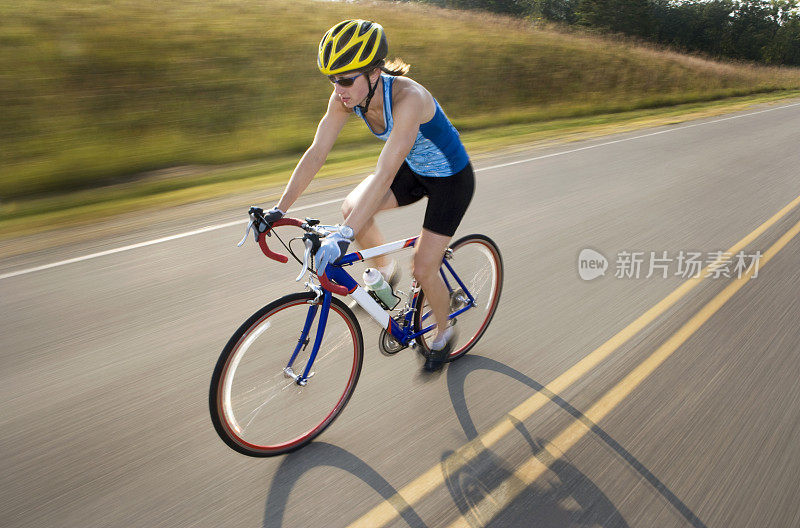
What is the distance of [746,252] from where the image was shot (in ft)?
19.6


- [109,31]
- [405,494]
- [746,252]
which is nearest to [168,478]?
[405,494]

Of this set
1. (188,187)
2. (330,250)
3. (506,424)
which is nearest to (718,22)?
(188,187)

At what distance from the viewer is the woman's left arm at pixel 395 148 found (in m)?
2.69

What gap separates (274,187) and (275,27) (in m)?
9.31

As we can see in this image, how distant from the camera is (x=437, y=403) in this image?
11.1 feet

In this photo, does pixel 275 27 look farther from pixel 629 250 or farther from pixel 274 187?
pixel 629 250

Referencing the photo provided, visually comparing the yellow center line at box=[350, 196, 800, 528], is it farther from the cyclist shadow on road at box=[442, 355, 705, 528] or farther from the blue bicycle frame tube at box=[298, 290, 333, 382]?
the blue bicycle frame tube at box=[298, 290, 333, 382]

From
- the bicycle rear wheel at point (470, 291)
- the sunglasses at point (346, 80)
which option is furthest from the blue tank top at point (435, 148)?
the bicycle rear wheel at point (470, 291)

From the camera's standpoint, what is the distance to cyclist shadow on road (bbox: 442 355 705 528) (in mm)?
2568

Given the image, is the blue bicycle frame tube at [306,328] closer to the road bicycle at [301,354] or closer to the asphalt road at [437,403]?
the road bicycle at [301,354]

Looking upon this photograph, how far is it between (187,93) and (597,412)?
10.8 meters

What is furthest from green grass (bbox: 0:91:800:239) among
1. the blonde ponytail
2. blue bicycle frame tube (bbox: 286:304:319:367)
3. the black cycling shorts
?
the blonde ponytail

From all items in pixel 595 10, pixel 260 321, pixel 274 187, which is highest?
pixel 595 10

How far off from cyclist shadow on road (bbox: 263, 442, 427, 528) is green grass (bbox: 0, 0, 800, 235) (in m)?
5.49
